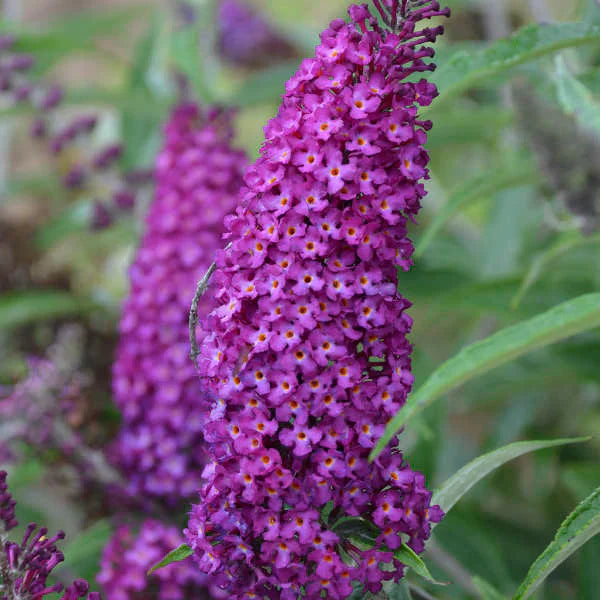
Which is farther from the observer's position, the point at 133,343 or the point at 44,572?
the point at 133,343

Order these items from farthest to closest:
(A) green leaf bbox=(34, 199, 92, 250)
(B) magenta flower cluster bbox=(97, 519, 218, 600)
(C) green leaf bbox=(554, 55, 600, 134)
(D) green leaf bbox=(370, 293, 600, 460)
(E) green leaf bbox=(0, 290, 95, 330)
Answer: (A) green leaf bbox=(34, 199, 92, 250) → (E) green leaf bbox=(0, 290, 95, 330) → (B) magenta flower cluster bbox=(97, 519, 218, 600) → (C) green leaf bbox=(554, 55, 600, 134) → (D) green leaf bbox=(370, 293, 600, 460)

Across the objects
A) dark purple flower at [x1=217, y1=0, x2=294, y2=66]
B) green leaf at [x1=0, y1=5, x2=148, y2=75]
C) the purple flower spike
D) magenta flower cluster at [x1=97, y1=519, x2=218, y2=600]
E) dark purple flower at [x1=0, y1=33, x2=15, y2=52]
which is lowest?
the purple flower spike

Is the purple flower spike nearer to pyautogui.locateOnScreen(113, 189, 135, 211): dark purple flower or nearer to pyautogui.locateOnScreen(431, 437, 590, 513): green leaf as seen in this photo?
pyautogui.locateOnScreen(431, 437, 590, 513): green leaf

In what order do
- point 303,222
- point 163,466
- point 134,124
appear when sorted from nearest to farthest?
point 303,222, point 163,466, point 134,124

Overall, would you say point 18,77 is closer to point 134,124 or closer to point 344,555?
point 134,124

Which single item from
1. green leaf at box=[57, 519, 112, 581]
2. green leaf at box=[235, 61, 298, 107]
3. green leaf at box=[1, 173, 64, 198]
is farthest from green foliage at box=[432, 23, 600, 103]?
green leaf at box=[1, 173, 64, 198]

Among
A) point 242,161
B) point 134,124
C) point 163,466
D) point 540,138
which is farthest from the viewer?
point 134,124

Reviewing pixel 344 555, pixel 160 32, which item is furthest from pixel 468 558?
pixel 160 32

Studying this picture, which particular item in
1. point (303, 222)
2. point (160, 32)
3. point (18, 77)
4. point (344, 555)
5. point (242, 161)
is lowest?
point (344, 555)

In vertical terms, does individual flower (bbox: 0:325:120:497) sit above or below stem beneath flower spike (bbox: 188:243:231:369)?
above
